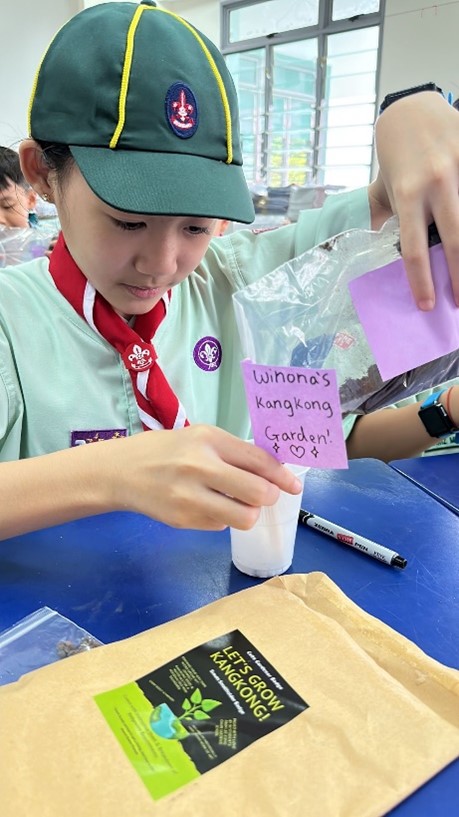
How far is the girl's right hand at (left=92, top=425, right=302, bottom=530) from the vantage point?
489mm

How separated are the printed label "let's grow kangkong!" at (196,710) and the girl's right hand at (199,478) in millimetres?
103

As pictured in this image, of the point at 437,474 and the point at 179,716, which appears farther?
the point at 437,474

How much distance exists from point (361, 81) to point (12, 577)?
5.82 metres

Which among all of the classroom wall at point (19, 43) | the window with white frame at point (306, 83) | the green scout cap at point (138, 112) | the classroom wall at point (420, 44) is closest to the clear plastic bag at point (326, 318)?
the green scout cap at point (138, 112)

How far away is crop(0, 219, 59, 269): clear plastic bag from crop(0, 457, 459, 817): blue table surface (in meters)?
1.46

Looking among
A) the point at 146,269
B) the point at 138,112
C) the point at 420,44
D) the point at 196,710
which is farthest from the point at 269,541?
the point at 420,44

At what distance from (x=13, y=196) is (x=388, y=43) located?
409 cm

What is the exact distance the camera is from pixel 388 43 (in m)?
4.96

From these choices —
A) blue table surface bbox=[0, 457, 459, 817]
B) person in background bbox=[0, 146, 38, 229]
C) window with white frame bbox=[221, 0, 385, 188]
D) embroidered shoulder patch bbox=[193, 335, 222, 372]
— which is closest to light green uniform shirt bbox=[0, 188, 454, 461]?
embroidered shoulder patch bbox=[193, 335, 222, 372]

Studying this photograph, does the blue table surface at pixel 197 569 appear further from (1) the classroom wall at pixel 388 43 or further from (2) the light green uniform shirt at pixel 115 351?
(1) the classroom wall at pixel 388 43

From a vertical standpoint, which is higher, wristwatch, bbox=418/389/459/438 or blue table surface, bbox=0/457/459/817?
wristwatch, bbox=418/389/459/438

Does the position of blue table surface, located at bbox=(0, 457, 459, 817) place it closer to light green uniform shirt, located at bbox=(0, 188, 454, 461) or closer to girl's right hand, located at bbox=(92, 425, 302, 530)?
girl's right hand, located at bbox=(92, 425, 302, 530)

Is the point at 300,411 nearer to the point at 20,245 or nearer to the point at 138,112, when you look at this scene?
the point at 138,112

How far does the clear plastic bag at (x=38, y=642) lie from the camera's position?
0.46 metres
